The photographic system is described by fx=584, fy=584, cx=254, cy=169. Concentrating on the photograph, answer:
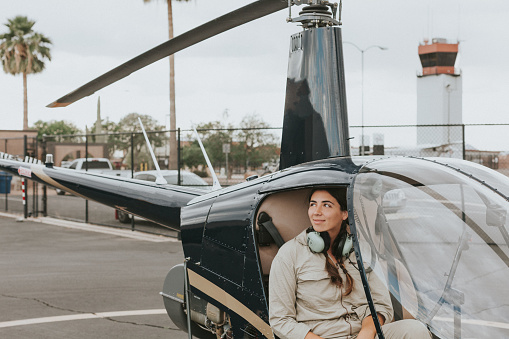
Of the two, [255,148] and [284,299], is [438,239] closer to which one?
[284,299]

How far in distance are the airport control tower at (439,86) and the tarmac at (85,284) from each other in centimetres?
7213

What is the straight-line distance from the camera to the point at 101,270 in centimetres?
973

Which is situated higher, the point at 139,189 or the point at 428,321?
the point at 139,189

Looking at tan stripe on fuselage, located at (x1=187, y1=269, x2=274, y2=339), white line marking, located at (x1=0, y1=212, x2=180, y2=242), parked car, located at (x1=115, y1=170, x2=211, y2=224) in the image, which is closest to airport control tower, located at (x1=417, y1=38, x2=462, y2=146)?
parked car, located at (x1=115, y1=170, x2=211, y2=224)

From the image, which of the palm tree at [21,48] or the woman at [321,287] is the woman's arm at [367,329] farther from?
the palm tree at [21,48]

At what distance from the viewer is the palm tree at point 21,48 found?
145 ft

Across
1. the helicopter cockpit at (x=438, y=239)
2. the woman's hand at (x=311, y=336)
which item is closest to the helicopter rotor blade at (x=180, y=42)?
the helicopter cockpit at (x=438, y=239)

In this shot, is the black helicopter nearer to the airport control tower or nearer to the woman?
the woman

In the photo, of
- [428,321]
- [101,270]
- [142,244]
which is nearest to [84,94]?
[428,321]

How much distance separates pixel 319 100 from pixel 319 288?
1547 millimetres

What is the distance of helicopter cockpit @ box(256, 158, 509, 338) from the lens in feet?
9.03

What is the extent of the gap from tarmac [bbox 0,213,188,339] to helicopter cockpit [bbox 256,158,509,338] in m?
3.59

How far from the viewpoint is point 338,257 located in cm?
326

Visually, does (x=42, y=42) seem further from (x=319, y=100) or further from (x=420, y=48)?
(x=420, y=48)
